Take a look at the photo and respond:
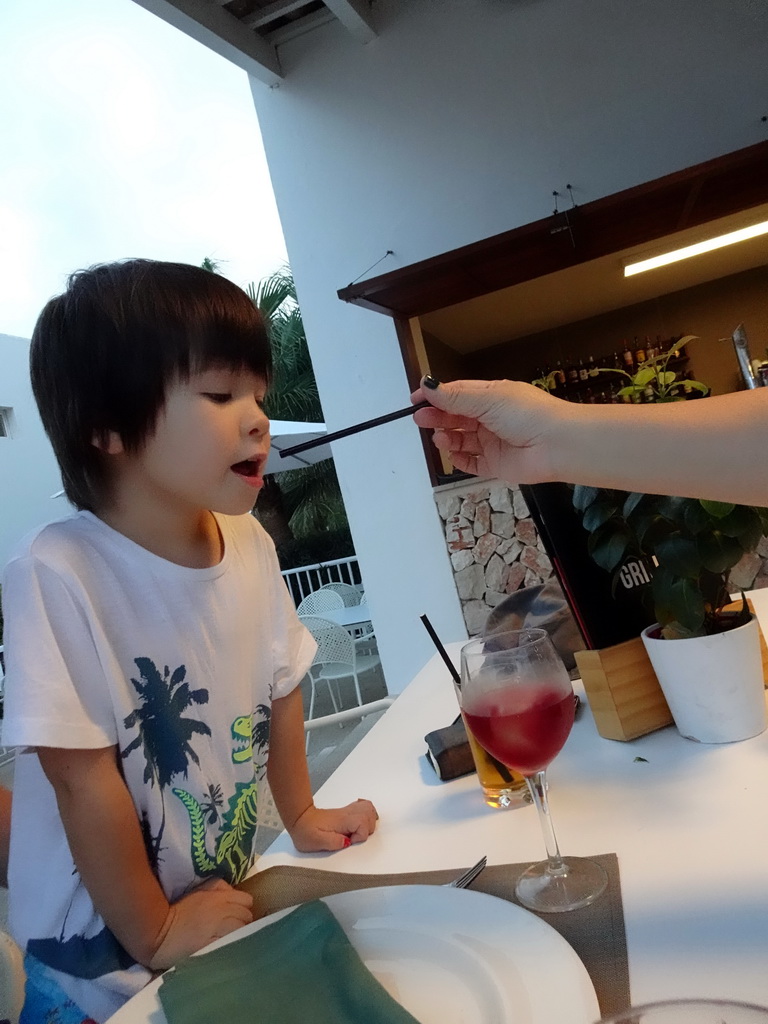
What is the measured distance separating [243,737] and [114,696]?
0.20m

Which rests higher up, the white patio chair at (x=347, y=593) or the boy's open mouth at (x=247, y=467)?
the boy's open mouth at (x=247, y=467)

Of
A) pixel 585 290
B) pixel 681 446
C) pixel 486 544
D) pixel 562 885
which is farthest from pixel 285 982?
pixel 585 290

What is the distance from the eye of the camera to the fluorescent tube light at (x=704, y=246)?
4.81 m

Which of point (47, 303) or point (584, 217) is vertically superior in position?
point (584, 217)

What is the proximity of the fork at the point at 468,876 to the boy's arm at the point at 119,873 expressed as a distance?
8.4 inches

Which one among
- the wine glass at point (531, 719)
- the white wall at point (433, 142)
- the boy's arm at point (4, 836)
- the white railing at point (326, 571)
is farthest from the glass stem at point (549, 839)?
the white railing at point (326, 571)

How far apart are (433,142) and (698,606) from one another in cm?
443

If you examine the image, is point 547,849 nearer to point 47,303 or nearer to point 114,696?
point 114,696

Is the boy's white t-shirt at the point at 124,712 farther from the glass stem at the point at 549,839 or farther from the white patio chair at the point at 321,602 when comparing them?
the white patio chair at the point at 321,602

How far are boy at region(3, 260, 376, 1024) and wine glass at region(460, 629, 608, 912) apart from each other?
232 mm

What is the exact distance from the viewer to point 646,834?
2.19 ft

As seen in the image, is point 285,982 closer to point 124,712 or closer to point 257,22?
point 124,712

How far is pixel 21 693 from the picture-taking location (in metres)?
0.73

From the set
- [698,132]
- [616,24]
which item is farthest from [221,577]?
[616,24]
